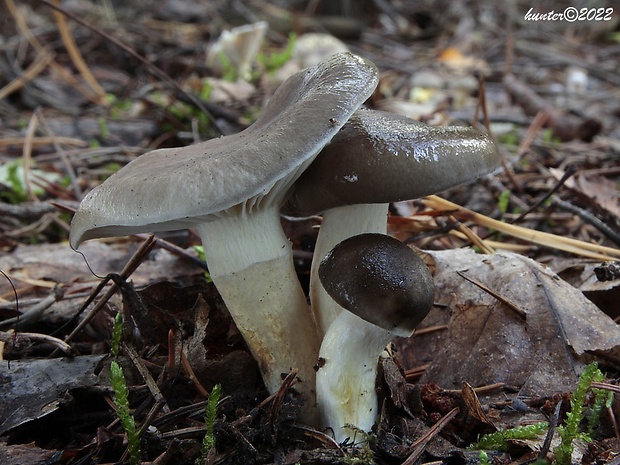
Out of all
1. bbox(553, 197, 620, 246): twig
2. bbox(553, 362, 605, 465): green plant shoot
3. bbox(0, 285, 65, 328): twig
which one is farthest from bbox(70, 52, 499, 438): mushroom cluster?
bbox(553, 197, 620, 246): twig

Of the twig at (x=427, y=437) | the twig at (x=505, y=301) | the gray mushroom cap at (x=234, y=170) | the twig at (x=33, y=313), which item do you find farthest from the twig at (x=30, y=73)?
the twig at (x=427, y=437)

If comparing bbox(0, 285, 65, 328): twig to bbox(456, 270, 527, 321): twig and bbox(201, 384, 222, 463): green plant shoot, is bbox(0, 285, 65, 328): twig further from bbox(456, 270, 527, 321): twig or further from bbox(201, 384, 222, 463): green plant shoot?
bbox(456, 270, 527, 321): twig

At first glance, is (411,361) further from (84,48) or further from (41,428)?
(84,48)

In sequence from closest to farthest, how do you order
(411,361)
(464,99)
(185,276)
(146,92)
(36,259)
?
(411,361), (185,276), (36,259), (146,92), (464,99)

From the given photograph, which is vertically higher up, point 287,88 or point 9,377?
point 287,88

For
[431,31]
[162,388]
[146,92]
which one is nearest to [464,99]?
[146,92]

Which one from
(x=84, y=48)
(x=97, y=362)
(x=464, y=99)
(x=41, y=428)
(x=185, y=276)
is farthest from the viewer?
(x=84, y=48)

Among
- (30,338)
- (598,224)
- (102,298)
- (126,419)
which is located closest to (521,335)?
(598,224)
